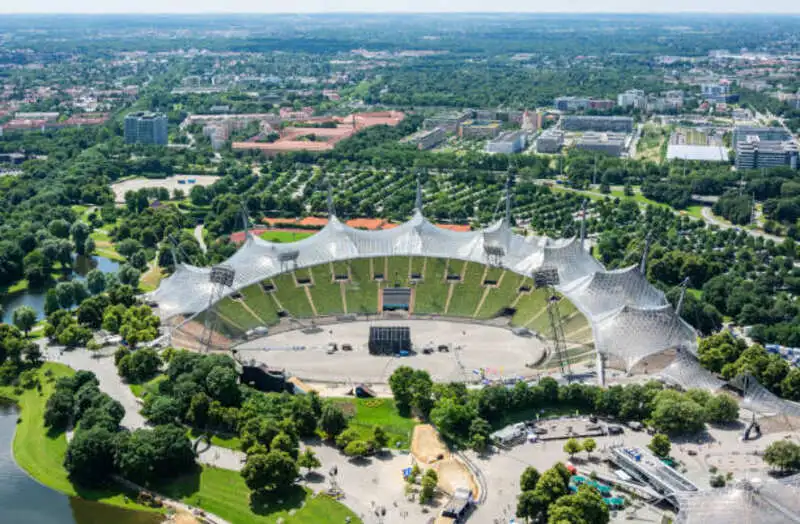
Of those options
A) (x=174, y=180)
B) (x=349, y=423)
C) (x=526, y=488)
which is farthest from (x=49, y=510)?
(x=174, y=180)

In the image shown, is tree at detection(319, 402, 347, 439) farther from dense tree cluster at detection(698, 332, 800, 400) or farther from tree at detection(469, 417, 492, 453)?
dense tree cluster at detection(698, 332, 800, 400)

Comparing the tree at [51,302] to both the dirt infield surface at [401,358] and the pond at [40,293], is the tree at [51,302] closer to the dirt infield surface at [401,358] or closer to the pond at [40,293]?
the pond at [40,293]

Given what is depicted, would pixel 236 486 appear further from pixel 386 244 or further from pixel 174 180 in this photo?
pixel 174 180

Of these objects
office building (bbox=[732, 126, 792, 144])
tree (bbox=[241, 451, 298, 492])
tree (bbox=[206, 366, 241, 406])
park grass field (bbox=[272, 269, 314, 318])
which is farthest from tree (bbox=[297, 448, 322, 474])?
office building (bbox=[732, 126, 792, 144])

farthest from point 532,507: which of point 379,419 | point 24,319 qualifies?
point 24,319

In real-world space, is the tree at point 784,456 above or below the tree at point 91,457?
above

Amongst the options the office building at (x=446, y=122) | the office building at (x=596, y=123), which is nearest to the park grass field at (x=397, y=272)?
the office building at (x=446, y=122)
